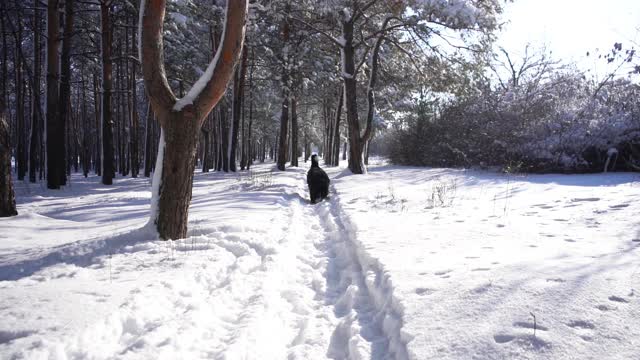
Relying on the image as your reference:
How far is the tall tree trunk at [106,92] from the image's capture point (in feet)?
40.4

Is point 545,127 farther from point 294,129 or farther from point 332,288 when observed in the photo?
point 294,129

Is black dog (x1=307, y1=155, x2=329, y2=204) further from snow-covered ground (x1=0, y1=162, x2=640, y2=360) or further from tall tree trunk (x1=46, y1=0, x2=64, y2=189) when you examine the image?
tall tree trunk (x1=46, y1=0, x2=64, y2=189)

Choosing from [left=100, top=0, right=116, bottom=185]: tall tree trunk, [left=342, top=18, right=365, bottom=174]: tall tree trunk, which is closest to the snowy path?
[left=100, top=0, right=116, bottom=185]: tall tree trunk

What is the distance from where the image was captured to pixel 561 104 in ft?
46.4

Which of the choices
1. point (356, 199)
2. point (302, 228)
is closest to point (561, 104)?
point (356, 199)

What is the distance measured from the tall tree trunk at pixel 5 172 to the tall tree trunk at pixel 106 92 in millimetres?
7404

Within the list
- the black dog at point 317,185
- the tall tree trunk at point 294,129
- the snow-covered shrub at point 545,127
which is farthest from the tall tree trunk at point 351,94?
the tall tree trunk at point 294,129

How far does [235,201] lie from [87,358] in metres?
6.36

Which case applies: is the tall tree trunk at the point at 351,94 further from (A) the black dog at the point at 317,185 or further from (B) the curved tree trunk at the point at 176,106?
(B) the curved tree trunk at the point at 176,106

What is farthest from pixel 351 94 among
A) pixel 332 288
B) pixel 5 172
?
pixel 332 288

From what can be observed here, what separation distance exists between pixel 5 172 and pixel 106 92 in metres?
7.61

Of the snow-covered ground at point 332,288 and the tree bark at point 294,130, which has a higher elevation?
the tree bark at point 294,130

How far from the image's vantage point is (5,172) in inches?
231

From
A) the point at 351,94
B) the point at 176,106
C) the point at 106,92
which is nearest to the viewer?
the point at 176,106
